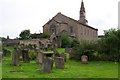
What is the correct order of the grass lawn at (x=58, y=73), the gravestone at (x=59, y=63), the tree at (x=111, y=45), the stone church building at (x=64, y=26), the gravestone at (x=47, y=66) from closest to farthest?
the grass lawn at (x=58, y=73) → the gravestone at (x=47, y=66) → the gravestone at (x=59, y=63) → the tree at (x=111, y=45) → the stone church building at (x=64, y=26)

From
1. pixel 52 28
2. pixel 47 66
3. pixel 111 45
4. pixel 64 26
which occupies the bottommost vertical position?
pixel 47 66

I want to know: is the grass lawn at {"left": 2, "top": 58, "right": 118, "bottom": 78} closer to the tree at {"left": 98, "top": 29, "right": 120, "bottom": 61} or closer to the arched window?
the tree at {"left": 98, "top": 29, "right": 120, "bottom": 61}

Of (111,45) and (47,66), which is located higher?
(111,45)

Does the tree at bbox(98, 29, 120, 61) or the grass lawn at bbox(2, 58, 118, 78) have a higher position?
the tree at bbox(98, 29, 120, 61)

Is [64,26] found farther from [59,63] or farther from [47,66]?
[47,66]

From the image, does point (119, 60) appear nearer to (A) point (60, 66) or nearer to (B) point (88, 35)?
(A) point (60, 66)

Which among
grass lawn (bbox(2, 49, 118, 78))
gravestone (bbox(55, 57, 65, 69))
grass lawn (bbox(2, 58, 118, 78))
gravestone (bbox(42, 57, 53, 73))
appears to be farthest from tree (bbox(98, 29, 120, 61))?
gravestone (bbox(42, 57, 53, 73))

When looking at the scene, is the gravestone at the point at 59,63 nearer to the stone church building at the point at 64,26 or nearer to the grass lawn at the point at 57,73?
the grass lawn at the point at 57,73

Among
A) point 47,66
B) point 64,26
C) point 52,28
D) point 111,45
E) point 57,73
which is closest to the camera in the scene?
point 57,73

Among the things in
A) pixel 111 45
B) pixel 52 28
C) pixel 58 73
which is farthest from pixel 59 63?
pixel 52 28

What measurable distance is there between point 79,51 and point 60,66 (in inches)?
416

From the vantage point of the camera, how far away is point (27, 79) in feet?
55.5

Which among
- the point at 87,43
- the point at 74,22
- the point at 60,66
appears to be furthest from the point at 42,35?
the point at 60,66

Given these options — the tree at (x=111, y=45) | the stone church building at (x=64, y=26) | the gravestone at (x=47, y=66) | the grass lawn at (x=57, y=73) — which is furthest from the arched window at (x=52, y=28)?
the gravestone at (x=47, y=66)
